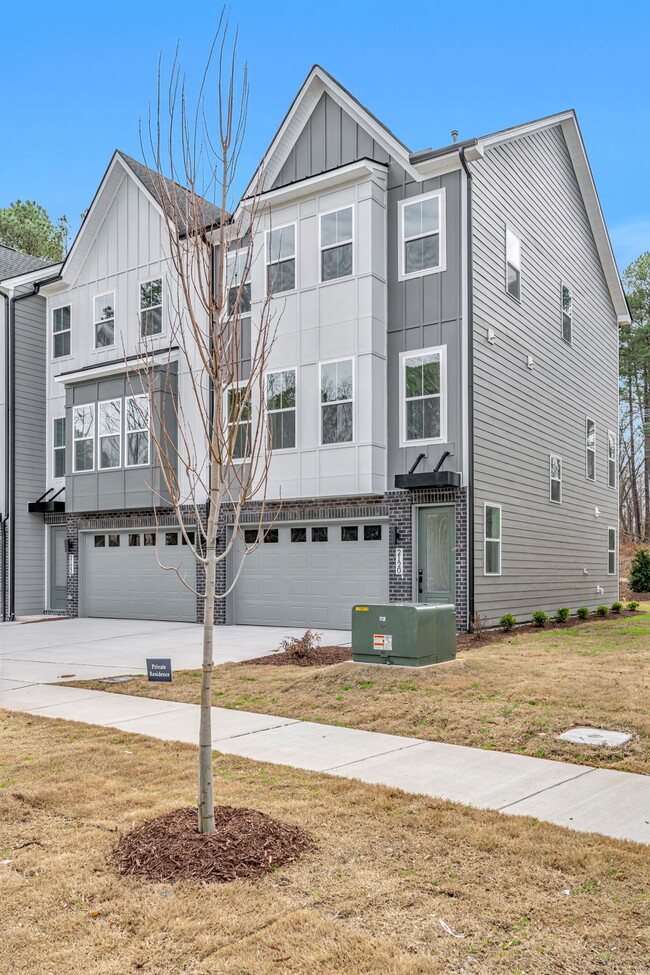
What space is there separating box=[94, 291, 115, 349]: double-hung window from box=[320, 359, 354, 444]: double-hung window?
6.88 meters

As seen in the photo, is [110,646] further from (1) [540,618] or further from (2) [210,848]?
(2) [210,848]

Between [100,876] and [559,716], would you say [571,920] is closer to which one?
[100,876]

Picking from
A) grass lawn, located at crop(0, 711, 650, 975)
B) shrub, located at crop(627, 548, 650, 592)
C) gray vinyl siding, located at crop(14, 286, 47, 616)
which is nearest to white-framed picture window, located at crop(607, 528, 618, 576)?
shrub, located at crop(627, 548, 650, 592)

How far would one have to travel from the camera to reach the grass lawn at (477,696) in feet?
24.0

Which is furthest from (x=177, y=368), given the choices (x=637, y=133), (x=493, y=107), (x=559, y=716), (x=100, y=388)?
(x=637, y=133)

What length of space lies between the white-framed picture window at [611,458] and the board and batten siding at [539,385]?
0.29 m

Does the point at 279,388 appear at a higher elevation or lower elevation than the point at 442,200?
lower

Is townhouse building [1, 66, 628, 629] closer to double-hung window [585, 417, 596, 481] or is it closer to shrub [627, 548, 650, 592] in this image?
double-hung window [585, 417, 596, 481]

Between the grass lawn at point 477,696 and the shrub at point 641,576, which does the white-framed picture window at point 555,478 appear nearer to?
the grass lawn at point 477,696

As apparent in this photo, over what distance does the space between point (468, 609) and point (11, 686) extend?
7.85m

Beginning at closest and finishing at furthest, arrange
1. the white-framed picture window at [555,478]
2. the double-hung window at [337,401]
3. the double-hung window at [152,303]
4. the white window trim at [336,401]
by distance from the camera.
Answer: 1. the white window trim at [336,401]
2. the double-hung window at [337,401]
3. the white-framed picture window at [555,478]
4. the double-hung window at [152,303]

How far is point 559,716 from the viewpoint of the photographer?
7.84 meters

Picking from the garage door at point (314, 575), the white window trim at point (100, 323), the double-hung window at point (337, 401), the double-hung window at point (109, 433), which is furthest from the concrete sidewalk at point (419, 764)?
the white window trim at point (100, 323)

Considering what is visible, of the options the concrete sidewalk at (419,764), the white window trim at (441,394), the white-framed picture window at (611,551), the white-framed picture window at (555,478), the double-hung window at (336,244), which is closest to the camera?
the concrete sidewalk at (419,764)
